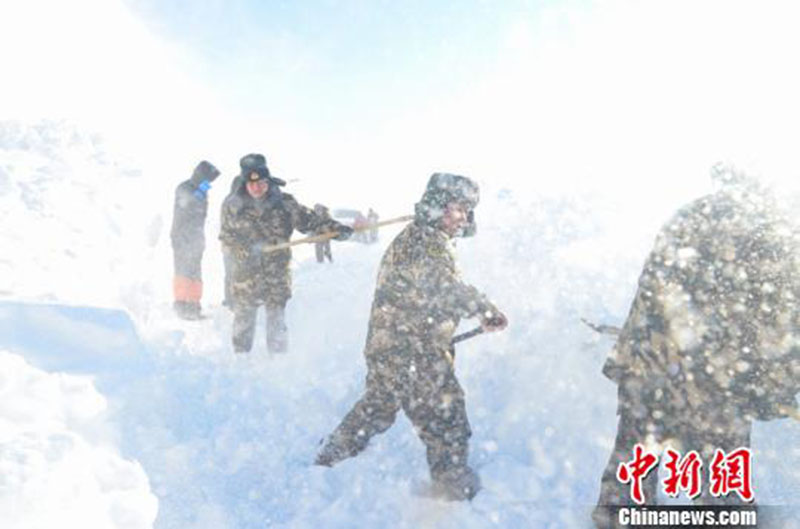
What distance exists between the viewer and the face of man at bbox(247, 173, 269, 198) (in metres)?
6.06

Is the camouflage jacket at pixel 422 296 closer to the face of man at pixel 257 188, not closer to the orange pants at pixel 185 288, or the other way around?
the face of man at pixel 257 188

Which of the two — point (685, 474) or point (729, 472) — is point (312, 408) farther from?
point (729, 472)

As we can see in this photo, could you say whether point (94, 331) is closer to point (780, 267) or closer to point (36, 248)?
point (780, 267)

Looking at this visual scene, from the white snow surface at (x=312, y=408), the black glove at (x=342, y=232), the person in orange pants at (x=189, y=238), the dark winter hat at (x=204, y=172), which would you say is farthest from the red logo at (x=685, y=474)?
the dark winter hat at (x=204, y=172)

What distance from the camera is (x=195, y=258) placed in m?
7.74

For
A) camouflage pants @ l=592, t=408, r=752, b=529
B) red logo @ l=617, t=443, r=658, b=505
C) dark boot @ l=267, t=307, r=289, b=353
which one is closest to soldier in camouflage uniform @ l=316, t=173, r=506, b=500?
camouflage pants @ l=592, t=408, r=752, b=529

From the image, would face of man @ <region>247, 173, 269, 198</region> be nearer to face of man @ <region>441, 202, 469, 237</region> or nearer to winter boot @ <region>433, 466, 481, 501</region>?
face of man @ <region>441, 202, 469, 237</region>

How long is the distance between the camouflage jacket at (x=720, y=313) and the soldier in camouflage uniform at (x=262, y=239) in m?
3.23

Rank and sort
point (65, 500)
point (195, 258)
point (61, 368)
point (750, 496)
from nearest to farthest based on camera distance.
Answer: point (65, 500)
point (750, 496)
point (61, 368)
point (195, 258)

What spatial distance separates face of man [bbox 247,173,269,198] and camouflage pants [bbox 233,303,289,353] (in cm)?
115

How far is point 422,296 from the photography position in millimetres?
4152

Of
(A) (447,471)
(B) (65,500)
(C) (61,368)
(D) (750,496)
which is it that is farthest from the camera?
(C) (61,368)

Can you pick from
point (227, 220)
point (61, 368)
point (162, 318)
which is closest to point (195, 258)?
point (162, 318)

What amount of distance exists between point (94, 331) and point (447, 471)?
3412 mm
